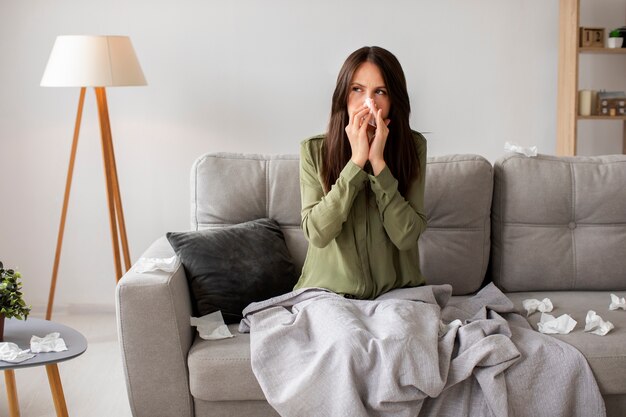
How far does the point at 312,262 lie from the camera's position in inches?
105

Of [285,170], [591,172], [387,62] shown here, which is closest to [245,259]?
[285,170]

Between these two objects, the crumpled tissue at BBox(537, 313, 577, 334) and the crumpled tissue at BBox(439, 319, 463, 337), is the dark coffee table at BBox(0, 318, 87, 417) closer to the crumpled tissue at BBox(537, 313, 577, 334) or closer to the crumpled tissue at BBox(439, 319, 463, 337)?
the crumpled tissue at BBox(439, 319, 463, 337)

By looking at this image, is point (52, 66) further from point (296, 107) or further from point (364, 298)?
point (364, 298)

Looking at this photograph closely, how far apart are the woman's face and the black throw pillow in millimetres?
532

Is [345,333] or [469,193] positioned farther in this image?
[469,193]

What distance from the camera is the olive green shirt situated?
99.0 inches

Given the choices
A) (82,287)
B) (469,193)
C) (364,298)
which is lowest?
(82,287)

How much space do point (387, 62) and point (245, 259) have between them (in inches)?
29.9

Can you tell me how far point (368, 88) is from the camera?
8.52 ft

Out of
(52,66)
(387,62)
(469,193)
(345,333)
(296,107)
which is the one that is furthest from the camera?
(296,107)

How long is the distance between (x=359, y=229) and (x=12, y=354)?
1058mm

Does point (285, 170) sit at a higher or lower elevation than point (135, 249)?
higher

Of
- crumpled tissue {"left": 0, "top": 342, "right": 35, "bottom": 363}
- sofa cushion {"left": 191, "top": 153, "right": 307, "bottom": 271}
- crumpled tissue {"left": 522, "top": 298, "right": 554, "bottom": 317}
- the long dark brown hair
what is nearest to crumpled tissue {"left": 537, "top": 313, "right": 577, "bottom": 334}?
crumpled tissue {"left": 522, "top": 298, "right": 554, "bottom": 317}

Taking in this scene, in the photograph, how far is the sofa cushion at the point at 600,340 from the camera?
2.34m
